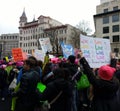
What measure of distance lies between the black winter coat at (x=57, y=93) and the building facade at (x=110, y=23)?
5236 cm

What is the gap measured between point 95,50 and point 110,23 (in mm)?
53344

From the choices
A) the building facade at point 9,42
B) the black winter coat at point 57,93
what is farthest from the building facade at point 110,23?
the building facade at point 9,42

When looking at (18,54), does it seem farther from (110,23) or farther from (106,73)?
(110,23)

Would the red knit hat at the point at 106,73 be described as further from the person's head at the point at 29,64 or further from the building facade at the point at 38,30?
the building facade at the point at 38,30

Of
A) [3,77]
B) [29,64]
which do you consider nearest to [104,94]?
[29,64]

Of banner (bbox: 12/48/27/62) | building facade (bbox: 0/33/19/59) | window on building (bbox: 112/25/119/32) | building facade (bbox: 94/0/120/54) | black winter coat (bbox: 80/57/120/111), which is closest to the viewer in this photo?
black winter coat (bbox: 80/57/120/111)

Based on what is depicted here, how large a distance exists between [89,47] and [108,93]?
203 centimetres

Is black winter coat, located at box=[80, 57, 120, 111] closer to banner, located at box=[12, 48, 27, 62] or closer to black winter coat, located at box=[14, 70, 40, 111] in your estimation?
black winter coat, located at box=[14, 70, 40, 111]

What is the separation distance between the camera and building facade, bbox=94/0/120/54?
57.8 m

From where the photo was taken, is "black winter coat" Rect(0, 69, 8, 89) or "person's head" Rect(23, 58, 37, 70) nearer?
"person's head" Rect(23, 58, 37, 70)

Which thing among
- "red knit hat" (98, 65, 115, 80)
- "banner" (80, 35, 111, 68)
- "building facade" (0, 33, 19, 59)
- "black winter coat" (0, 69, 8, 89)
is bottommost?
"black winter coat" (0, 69, 8, 89)

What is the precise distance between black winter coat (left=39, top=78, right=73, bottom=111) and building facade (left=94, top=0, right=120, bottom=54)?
5236 centimetres

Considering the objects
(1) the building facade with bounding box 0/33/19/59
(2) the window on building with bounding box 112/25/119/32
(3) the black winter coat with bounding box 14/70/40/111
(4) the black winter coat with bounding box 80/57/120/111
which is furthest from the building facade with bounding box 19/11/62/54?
(4) the black winter coat with bounding box 80/57/120/111

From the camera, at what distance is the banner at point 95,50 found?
249 inches
